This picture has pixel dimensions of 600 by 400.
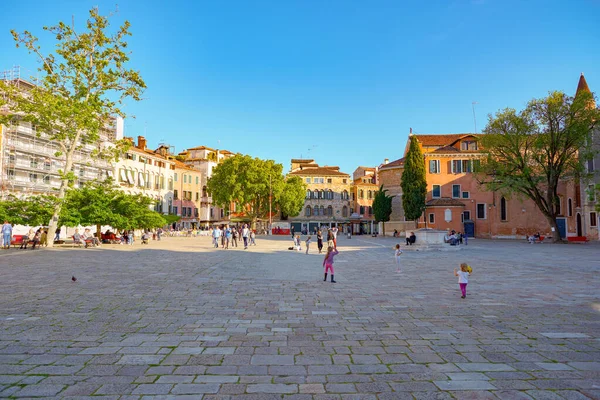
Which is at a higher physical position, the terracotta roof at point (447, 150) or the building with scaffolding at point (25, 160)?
the terracotta roof at point (447, 150)

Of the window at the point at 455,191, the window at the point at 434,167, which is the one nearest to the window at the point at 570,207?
the window at the point at 455,191

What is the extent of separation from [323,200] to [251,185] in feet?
62.3

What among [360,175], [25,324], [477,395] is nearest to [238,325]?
[25,324]

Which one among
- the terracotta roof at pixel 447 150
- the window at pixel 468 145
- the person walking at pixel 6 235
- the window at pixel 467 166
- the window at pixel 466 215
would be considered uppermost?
the window at pixel 468 145

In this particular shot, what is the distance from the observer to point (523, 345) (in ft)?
19.3

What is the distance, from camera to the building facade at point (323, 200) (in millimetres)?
72250

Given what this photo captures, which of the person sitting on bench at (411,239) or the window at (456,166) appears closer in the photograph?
the person sitting on bench at (411,239)

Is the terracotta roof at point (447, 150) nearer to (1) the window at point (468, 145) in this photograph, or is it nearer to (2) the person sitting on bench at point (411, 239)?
(1) the window at point (468, 145)

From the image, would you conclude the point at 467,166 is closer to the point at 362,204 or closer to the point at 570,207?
the point at 570,207

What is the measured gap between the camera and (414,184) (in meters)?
47.8

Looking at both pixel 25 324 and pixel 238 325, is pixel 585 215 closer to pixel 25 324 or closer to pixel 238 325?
pixel 238 325

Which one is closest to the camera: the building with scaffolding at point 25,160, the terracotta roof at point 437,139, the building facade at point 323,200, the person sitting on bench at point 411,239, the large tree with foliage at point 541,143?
the person sitting on bench at point 411,239

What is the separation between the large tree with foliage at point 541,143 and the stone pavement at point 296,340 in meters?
28.1

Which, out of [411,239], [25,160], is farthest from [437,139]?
[25,160]
